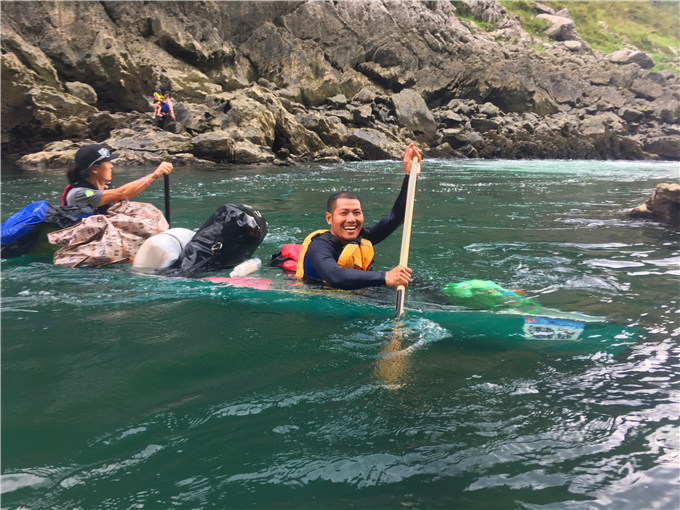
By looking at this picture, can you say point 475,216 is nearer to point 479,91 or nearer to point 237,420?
point 237,420

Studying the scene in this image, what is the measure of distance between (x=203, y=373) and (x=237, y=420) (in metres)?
0.51

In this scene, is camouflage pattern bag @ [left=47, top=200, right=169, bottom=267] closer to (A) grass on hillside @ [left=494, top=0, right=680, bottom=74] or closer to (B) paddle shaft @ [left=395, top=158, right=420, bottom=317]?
(B) paddle shaft @ [left=395, top=158, right=420, bottom=317]

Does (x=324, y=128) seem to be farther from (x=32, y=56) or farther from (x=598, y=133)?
(x=598, y=133)

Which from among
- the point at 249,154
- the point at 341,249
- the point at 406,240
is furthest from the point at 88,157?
the point at 249,154

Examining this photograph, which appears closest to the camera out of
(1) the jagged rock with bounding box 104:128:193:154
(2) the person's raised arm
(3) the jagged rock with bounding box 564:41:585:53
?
(2) the person's raised arm

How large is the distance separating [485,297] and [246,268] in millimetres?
2061

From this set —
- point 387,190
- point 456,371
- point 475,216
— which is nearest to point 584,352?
point 456,371

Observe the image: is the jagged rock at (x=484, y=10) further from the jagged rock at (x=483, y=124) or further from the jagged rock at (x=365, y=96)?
the jagged rock at (x=365, y=96)

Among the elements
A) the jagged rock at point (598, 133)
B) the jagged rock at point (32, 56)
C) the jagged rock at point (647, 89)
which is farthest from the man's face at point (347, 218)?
→ the jagged rock at point (647, 89)

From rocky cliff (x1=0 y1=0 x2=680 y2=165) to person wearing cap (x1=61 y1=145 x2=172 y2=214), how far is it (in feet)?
35.7

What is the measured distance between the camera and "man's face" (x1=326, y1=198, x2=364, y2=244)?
3.46 meters

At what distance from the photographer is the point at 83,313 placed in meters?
3.22

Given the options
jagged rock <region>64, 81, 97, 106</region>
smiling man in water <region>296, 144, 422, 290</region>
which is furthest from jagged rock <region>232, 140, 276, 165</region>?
smiling man in water <region>296, 144, 422, 290</region>

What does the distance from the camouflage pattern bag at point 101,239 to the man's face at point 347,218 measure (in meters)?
2.20
